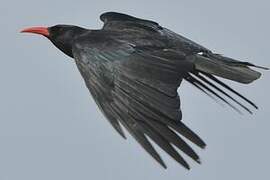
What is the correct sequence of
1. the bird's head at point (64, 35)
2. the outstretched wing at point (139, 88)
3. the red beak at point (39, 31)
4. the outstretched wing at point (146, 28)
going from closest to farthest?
1. the outstretched wing at point (139, 88)
2. the outstretched wing at point (146, 28)
3. the bird's head at point (64, 35)
4. the red beak at point (39, 31)

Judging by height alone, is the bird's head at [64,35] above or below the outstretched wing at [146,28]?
above

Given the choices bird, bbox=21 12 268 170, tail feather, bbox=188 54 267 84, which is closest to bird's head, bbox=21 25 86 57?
bird, bbox=21 12 268 170

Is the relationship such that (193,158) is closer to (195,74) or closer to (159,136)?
(159,136)

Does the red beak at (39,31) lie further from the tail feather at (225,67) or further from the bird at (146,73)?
the tail feather at (225,67)

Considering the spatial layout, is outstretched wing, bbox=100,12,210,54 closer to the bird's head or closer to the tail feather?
the tail feather

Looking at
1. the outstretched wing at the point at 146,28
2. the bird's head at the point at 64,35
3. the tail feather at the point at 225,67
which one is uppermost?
the bird's head at the point at 64,35

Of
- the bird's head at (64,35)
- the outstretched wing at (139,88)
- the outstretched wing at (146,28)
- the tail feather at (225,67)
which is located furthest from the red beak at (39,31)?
the tail feather at (225,67)

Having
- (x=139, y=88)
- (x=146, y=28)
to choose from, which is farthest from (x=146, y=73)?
(x=146, y=28)
